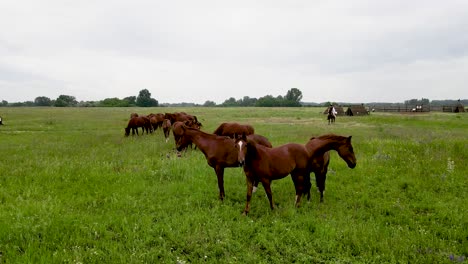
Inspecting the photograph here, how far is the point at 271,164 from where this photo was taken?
8.18 metres

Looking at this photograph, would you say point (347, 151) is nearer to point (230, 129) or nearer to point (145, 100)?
point (230, 129)

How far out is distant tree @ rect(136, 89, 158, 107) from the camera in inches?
5645

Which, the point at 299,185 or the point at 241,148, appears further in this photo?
the point at 299,185

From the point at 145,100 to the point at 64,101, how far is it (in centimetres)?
3575

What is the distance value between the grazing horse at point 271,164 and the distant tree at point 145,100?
14158cm

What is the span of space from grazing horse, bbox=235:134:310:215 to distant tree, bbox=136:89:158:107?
142 metres

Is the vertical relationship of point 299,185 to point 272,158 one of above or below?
below

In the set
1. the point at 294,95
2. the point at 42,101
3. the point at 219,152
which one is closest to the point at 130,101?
the point at 42,101

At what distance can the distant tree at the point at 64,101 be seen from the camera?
139500 millimetres

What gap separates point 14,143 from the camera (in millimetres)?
19109

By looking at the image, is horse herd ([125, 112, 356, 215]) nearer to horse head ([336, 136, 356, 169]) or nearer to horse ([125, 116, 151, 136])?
horse head ([336, 136, 356, 169])

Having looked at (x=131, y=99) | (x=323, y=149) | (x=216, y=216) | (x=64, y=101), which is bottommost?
(x=216, y=216)

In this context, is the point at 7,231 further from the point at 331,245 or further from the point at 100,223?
the point at 331,245

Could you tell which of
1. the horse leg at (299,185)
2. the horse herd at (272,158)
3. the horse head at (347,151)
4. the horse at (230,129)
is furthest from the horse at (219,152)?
the horse at (230,129)
